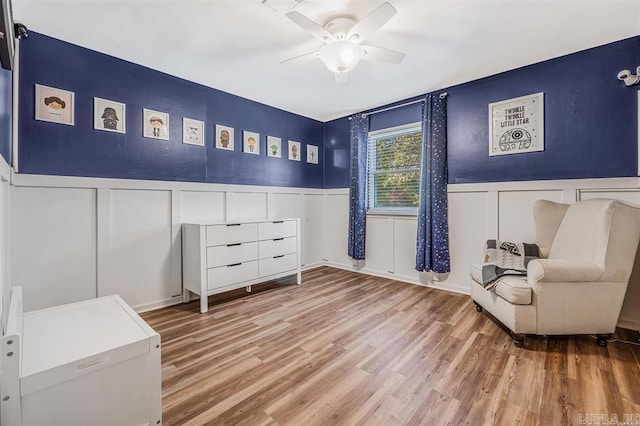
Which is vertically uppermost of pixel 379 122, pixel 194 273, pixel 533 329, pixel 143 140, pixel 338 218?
pixel 379 122

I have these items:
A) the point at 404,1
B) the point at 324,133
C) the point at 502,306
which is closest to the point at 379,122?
the point at 324,133

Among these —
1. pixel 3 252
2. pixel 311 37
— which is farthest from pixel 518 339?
pixel 3 252

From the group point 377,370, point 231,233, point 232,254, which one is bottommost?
point 377,370

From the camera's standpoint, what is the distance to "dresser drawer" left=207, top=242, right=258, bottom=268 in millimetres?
2691

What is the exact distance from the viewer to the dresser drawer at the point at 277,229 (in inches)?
123

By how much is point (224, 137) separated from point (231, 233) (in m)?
1.22

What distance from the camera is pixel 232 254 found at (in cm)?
285

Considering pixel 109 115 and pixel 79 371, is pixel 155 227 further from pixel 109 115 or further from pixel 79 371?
pixel 79 371

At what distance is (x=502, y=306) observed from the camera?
2100 millimetres

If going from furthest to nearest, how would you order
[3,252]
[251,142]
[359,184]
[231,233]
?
[359,184]
[251,142]
[231,233]
[3,252]

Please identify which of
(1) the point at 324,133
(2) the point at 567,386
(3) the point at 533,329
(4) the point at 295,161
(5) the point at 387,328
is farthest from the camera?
(1) the point at 324,133

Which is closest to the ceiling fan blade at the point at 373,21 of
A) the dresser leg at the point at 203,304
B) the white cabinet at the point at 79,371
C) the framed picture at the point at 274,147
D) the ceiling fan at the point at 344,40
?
the ceiling fan at the point at 344,40

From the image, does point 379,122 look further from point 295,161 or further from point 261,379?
→ point 261,379

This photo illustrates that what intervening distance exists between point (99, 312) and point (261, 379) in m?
0.92
